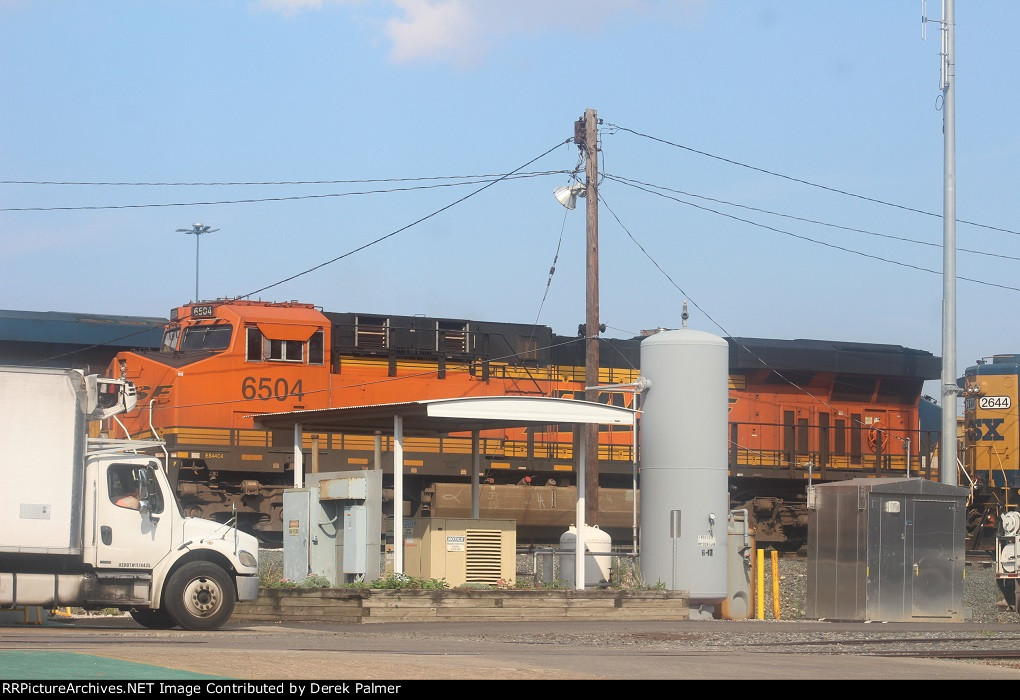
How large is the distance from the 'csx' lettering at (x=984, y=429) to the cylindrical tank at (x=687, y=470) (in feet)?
37.0

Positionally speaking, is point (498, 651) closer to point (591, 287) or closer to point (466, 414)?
point (466, 414)

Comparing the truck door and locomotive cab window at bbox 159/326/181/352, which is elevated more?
locomotive cab window at bbox 159/326/181/352

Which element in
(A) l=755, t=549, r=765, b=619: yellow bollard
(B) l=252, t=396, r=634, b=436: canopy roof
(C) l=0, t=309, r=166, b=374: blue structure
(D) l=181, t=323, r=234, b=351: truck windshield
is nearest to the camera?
(B) l=252, t=396, r=634, b=436: canopy roof

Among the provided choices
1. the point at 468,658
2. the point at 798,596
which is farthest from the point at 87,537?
the point at 798,596

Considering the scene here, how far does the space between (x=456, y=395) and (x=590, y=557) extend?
26.3 feet

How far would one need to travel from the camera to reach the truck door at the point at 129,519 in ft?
48.1

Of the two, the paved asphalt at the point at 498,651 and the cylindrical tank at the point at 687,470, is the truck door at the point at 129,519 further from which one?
the cylindrical tank at the point at 687,470

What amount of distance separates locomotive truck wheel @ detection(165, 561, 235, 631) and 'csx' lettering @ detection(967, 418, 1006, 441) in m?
19.3

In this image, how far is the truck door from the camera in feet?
48.1

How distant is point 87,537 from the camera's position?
1455 cm

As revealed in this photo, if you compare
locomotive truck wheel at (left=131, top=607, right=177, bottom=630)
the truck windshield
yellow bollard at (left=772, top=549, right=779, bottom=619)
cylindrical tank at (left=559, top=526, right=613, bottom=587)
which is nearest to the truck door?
locomotive truck wheel at (left=131, top=607, right=177, bottom=630)

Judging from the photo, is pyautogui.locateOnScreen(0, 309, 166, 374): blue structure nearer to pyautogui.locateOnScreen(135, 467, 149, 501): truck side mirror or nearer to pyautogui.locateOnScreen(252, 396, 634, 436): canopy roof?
pyautogui.locateOnScreen(252, 396, 634, 436): canopy roof

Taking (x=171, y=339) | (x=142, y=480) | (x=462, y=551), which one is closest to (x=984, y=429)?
(x=462, y=551)

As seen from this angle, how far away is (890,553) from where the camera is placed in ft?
63.9
